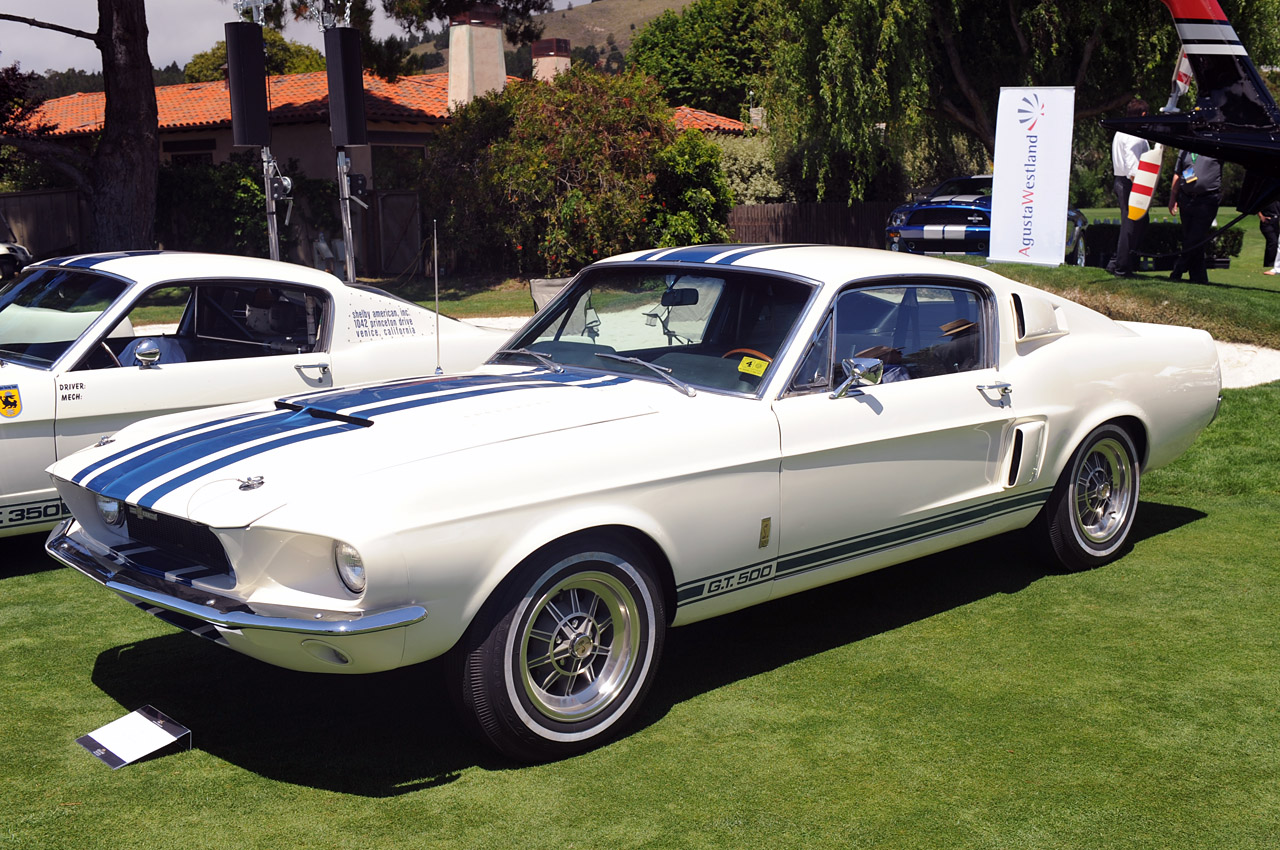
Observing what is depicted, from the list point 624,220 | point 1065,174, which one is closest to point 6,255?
point 624,220

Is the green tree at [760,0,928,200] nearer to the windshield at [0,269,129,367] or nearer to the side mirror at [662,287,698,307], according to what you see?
the windshield at [0,269,129,367]

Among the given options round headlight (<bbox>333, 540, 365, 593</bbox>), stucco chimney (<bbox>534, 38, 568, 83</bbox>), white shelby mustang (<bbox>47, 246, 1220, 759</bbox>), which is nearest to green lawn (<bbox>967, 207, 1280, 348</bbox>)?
white shelby mustang (<bbox>47, 246, 1220, 759</bbox>)

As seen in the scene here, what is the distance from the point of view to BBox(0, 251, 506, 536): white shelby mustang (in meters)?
5.38

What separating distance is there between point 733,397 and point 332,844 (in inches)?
78.0

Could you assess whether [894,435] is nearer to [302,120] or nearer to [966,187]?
[966,187]

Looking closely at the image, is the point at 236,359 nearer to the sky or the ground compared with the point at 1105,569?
nearer to the sky

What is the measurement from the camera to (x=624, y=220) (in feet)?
68.2

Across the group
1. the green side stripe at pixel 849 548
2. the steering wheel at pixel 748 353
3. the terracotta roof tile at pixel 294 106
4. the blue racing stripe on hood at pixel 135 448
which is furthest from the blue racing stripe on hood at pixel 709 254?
the terracotta roof tile at pixel 294 106

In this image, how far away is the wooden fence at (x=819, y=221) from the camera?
1066 inches

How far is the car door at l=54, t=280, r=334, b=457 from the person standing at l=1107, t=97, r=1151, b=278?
35.7ft

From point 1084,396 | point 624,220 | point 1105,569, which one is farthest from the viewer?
point 624,220

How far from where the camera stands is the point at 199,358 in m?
6.11

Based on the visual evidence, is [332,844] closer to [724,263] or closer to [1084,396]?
[724,263]

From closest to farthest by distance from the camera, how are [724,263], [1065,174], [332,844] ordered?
1. [332,844]
2. [724,263]
3. [1065,174]
